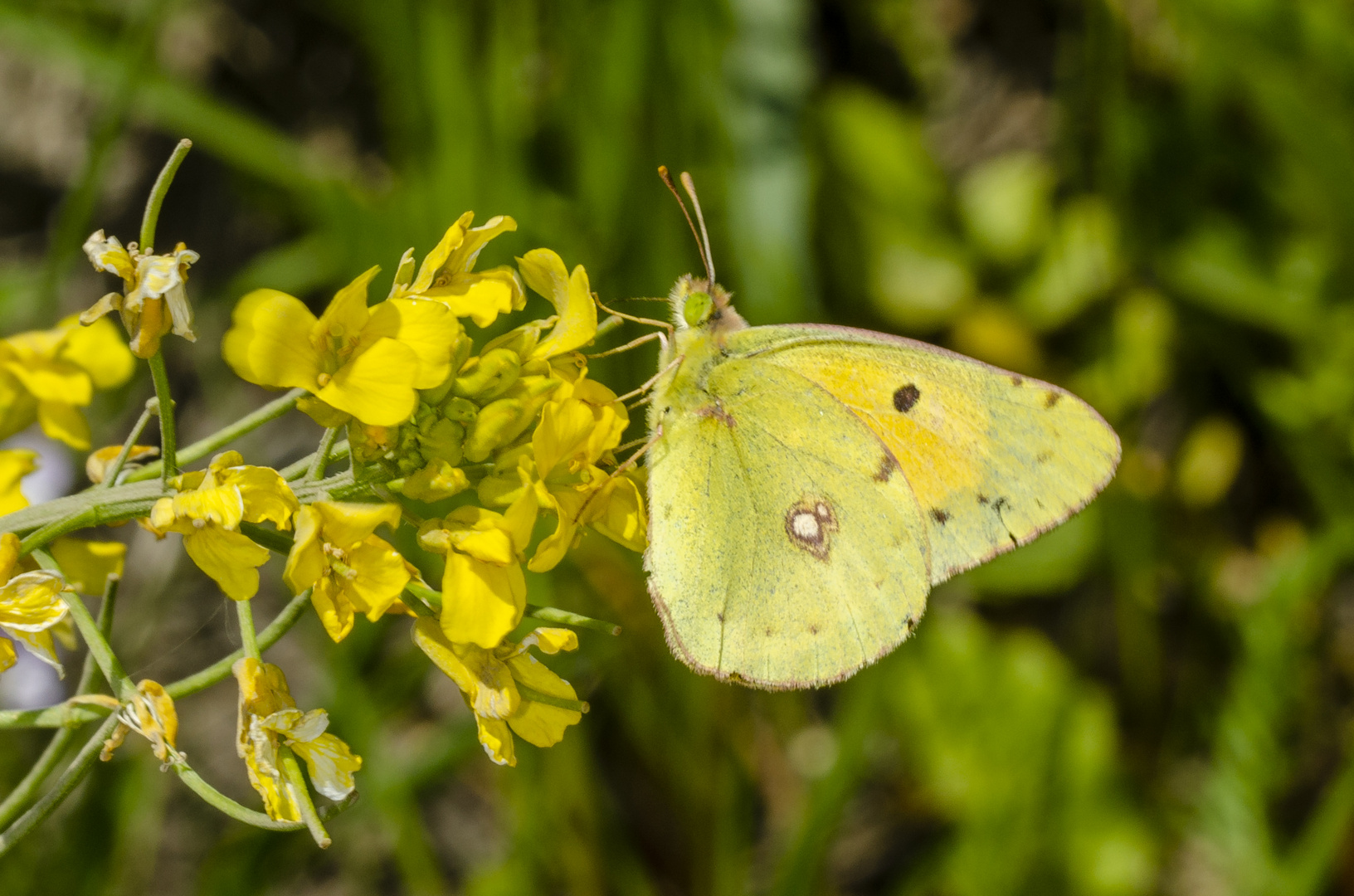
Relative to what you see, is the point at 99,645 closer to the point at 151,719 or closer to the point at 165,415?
the point at 151,719

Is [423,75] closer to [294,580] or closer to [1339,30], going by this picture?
[294,580]

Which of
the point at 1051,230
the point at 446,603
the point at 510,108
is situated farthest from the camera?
the point at 1051,230

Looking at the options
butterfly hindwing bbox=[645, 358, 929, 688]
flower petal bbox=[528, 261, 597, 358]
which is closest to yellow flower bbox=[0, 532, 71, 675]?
flower petal bbox=[528, 261, 597, 358]

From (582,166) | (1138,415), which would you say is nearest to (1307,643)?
(1138,415)

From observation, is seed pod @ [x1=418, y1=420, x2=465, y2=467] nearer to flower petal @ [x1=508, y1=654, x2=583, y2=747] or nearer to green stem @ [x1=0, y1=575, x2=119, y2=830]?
flower petal @ [x1=508, y1=654, x2=583, y2=747]

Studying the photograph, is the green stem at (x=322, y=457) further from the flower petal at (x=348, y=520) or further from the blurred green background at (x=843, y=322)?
the blurred green background at (x=843, y=322)

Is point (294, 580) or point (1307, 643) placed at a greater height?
point (294, 580)
